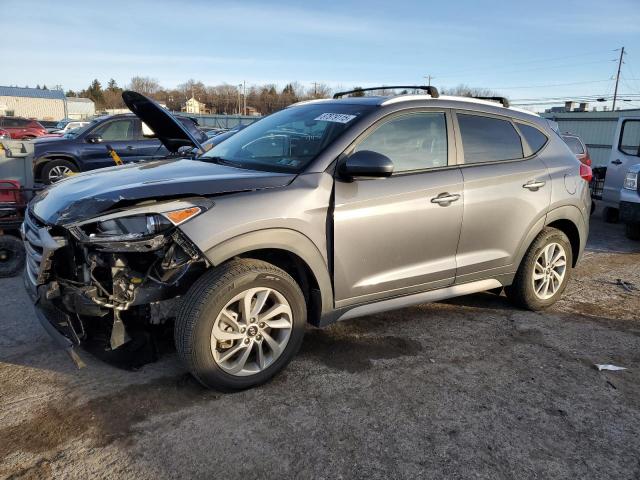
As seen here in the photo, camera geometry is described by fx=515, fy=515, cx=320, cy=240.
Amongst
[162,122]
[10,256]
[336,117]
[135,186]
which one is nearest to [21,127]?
[10,256]

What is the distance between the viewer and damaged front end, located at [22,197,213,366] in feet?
9.36

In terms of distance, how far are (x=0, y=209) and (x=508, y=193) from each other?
4819mm

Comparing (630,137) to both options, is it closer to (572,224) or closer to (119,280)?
(572,224)

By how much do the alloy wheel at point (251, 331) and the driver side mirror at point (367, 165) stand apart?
0.91 metres

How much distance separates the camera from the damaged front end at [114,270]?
2.85 m

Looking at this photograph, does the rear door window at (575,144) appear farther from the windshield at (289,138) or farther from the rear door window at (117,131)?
the rear door window at (117,131)

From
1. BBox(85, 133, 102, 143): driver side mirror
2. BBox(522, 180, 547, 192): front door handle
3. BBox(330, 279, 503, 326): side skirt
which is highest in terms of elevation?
BBox(85, 133, 102, 143): driver side mirror

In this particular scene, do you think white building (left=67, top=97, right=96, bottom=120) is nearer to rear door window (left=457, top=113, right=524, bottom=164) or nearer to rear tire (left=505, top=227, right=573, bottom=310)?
rear door window (left=457, top=113, right=524, bottom=164)

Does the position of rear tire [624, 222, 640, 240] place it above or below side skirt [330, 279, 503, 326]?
below

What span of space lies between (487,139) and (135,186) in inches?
110

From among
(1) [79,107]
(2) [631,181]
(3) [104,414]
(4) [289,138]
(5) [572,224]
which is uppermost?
(1) [79,107]

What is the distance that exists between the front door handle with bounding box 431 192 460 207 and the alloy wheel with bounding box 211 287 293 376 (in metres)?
1.37

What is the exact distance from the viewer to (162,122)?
5.08 metres

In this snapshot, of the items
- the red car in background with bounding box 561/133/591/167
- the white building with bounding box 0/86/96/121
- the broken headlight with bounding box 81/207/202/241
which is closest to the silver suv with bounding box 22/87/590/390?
the broken headlight with bounding box 81/207/202/241
